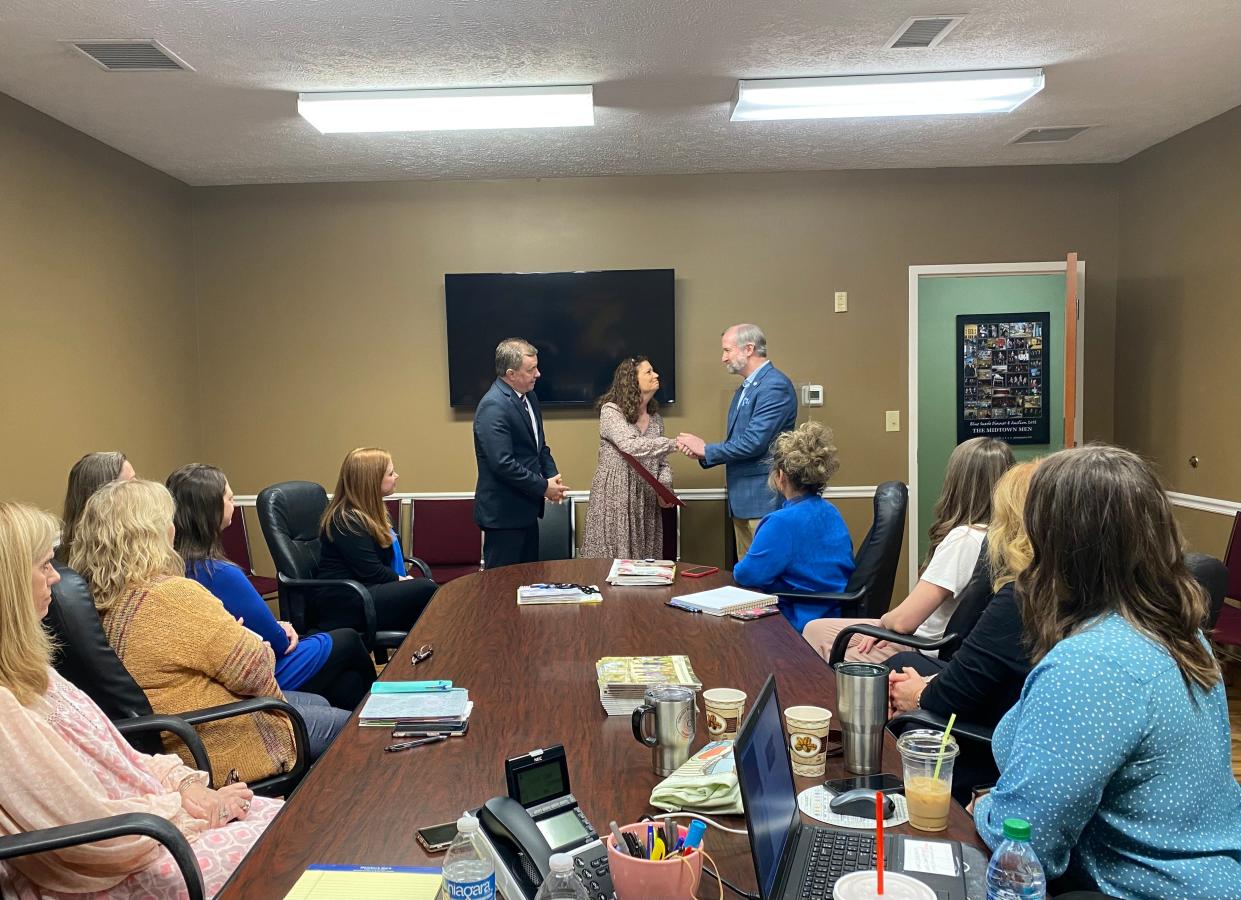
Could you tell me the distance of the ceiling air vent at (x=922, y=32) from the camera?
132 inches

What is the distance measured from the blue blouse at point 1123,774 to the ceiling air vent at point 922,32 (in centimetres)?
262

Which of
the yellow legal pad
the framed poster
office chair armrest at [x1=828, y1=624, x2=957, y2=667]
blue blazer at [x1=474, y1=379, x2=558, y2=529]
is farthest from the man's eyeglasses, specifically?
the framed poster

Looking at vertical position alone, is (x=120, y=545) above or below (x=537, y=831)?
above

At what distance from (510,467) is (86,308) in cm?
209

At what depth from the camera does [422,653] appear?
245 cm

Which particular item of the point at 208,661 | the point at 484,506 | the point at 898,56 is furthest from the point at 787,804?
the point at 484,506

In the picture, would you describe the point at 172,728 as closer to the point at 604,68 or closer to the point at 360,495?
the point at 360,495

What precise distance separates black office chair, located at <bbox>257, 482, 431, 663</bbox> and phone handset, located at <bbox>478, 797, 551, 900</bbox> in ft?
7.43

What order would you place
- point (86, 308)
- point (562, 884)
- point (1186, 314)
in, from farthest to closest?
1. point (1186, 314)
2. point (86, 308)
3. point (562, 884)

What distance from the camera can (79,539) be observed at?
224 centimetres

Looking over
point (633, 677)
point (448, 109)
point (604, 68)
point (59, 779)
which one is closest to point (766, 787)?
point (633, 677)

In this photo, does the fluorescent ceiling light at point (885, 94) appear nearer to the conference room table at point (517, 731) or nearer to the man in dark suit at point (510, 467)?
the man in dark suit at point (510, 467)

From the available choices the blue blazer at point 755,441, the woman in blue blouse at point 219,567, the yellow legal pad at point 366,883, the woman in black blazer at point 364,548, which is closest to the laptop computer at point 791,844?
the yellow legal pad at point 366,883

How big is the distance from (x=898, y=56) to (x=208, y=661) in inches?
125
